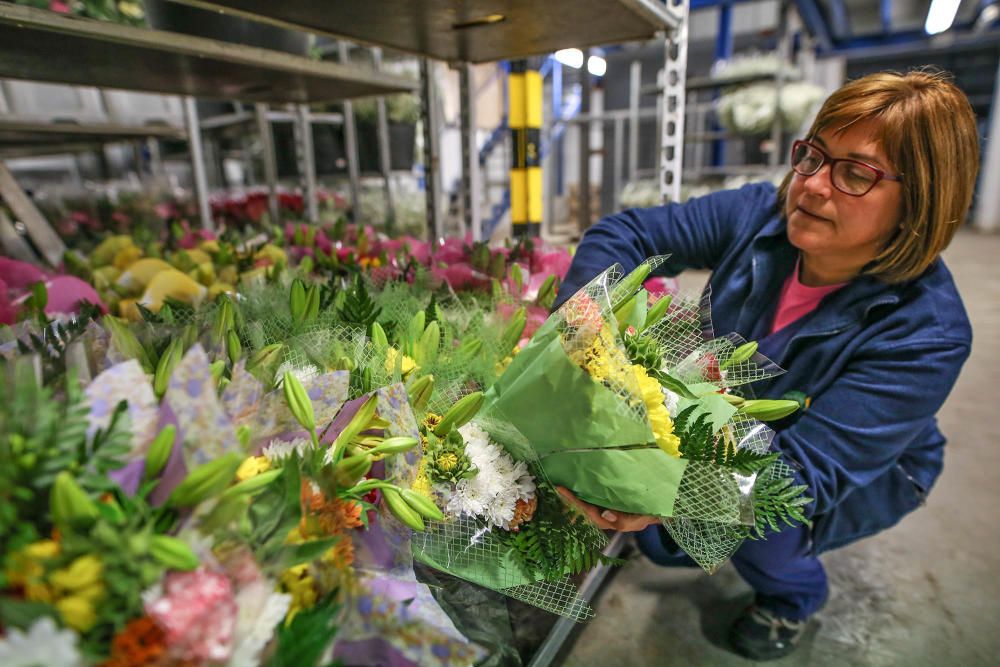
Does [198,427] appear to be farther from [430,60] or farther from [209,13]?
[430,60]

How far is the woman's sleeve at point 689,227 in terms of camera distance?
45.8 inches

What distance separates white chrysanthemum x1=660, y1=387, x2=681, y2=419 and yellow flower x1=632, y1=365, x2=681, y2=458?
0.14 feet

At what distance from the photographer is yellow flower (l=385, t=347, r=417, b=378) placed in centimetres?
66

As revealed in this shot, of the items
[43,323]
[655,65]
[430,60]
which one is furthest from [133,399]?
[655,65]

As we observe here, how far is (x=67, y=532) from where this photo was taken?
12.8 inches

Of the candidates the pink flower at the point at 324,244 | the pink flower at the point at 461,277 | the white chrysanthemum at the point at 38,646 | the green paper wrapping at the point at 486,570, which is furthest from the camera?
the pink flower at the point at 324,244

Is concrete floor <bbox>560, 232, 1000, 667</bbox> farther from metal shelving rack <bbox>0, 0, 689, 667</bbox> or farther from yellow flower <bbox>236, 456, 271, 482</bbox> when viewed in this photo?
yellow flower <bbox>236, 456, 271, 482</bbox>

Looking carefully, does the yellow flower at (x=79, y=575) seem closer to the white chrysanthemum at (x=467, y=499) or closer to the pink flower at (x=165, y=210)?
the white chrysanthemum at (x=467, y=499)

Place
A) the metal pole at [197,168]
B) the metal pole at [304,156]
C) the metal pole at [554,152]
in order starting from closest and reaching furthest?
1. the metal pole at [197,168]
2. the metal pole at [304,156]
3. the metal pole at [554,152]

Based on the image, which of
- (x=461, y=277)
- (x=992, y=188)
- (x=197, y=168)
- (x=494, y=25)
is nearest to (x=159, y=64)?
(x=494, y=25)

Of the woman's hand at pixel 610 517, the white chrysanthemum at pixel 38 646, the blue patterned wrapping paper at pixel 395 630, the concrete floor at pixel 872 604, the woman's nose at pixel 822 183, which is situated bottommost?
the concrete floor at pixel 872 604

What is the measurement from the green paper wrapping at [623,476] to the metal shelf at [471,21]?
85 cm

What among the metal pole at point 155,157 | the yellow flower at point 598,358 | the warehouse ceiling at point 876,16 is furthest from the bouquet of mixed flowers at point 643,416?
the warehouse ceiling at point 876,16

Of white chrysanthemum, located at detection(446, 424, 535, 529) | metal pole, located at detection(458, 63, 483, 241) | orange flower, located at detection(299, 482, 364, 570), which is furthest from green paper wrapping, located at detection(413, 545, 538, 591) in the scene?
metal pole, located at detection(458, 63, 483, 241)
